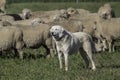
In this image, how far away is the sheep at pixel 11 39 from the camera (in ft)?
53.4

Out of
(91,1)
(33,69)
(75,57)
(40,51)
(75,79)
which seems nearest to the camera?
(75,79)

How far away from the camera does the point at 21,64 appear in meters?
15.0

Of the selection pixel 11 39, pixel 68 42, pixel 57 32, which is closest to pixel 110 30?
pixel 11 39

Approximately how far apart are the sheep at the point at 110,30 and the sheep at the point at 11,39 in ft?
13.5

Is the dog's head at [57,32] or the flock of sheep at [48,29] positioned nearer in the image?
the dog's head at [57,32]

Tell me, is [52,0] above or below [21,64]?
below

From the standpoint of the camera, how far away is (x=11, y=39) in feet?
53.6

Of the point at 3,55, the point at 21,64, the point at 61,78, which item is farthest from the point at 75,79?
the point at 3,55

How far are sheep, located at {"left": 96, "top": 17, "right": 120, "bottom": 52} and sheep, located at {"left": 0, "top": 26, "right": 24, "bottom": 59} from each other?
4124 mm

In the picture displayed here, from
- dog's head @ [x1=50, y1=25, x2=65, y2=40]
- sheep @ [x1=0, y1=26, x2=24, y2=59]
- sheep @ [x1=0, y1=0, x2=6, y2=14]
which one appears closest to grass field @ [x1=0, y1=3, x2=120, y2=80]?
sheep @ [x1=0, y1=26, x2=24, y2=59]

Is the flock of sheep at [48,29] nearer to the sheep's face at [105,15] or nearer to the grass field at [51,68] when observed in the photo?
the sheep's face at [105,15]

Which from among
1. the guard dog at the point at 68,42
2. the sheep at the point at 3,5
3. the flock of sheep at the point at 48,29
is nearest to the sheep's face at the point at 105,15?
the flock of sheep at the point at 48,29

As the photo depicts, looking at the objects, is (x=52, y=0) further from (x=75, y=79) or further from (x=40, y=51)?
(x=75, y=79)

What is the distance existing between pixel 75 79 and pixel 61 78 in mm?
394
